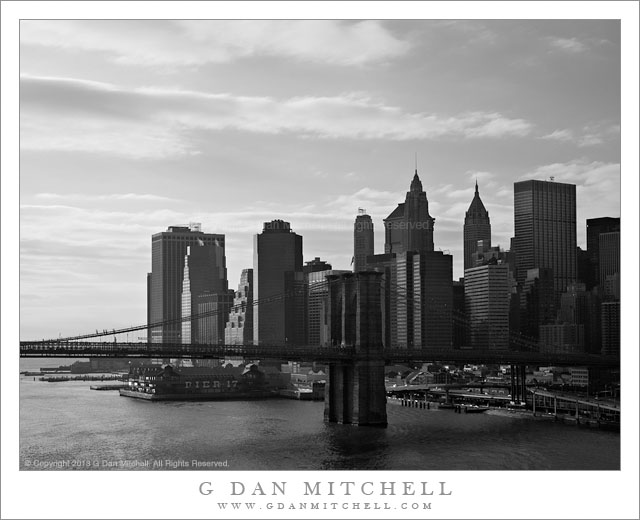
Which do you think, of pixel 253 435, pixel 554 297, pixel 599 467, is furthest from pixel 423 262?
pixel 599 467

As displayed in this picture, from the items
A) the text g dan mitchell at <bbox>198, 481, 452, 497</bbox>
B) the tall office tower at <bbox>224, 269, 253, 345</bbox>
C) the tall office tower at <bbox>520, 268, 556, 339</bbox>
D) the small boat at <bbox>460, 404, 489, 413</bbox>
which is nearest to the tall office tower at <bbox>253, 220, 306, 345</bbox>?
the tall office tower at <bbox>224, 269, 253, 345</bbox>

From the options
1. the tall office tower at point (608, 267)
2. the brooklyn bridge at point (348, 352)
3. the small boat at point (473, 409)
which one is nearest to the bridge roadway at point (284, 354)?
the brooklyn bridge at point (348, 352)

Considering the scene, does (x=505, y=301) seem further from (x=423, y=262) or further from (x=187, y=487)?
(x=187, y=487)

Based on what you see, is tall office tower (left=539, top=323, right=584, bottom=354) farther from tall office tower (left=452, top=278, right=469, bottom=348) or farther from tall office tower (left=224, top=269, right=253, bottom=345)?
tall office tower (left=224, top=269, right=253, bottom=345)

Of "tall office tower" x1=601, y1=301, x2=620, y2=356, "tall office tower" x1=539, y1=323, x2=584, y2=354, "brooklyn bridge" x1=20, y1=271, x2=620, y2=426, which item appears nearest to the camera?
"brooklyn bridge" x1=20, y1=271, x2=620, y2=426

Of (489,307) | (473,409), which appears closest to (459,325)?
(489,307)

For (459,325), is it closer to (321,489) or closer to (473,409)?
(473,409)
